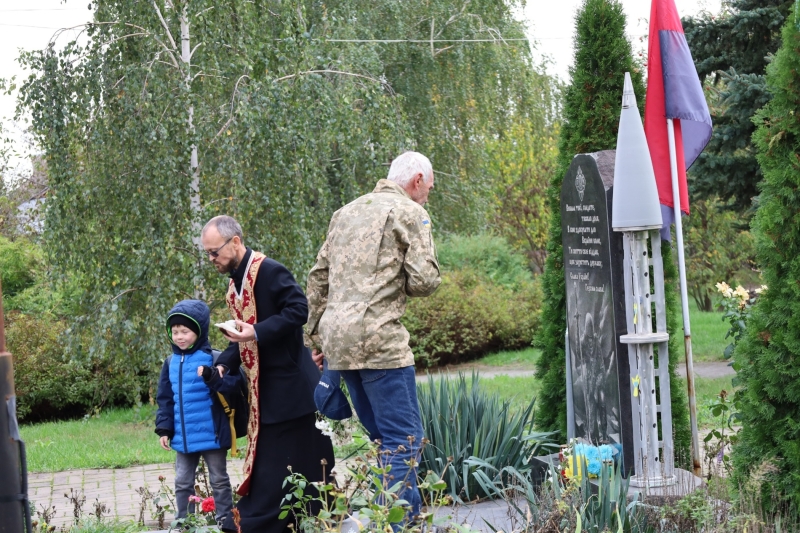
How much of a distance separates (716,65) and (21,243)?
33.5 feet

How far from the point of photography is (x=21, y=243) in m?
13.9

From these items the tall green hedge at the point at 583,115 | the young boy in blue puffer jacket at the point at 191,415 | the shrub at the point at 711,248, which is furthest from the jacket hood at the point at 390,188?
the shrub at the point at 711,248

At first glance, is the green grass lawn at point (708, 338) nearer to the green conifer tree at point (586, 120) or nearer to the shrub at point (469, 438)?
the green conifer tree at point (586, 120)

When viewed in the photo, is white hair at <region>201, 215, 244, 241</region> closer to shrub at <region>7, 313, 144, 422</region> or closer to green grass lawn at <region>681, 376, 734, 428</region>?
green grass lawn at <region>681, 376, 734, 428</region>

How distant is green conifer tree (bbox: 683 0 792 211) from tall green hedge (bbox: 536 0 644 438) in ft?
13.5

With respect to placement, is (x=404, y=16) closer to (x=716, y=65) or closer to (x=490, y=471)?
(x=716, y=65)

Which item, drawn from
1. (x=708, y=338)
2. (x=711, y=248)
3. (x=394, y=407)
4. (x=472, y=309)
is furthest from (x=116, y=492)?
(x=711, y=248)

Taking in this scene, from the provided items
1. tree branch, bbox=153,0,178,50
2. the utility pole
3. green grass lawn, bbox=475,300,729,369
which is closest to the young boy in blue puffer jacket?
the utility pole

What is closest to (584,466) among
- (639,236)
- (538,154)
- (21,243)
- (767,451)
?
(767,451)

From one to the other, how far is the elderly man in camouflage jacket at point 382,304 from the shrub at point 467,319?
962 centimetres

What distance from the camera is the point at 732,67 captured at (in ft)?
30.9

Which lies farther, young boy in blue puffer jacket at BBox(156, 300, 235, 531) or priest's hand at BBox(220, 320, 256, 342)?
young boy in blue puffer jacket at BBox(156, 300, 235, 531)

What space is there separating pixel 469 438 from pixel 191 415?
163cm

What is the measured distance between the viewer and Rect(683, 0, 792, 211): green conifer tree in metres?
9.59
